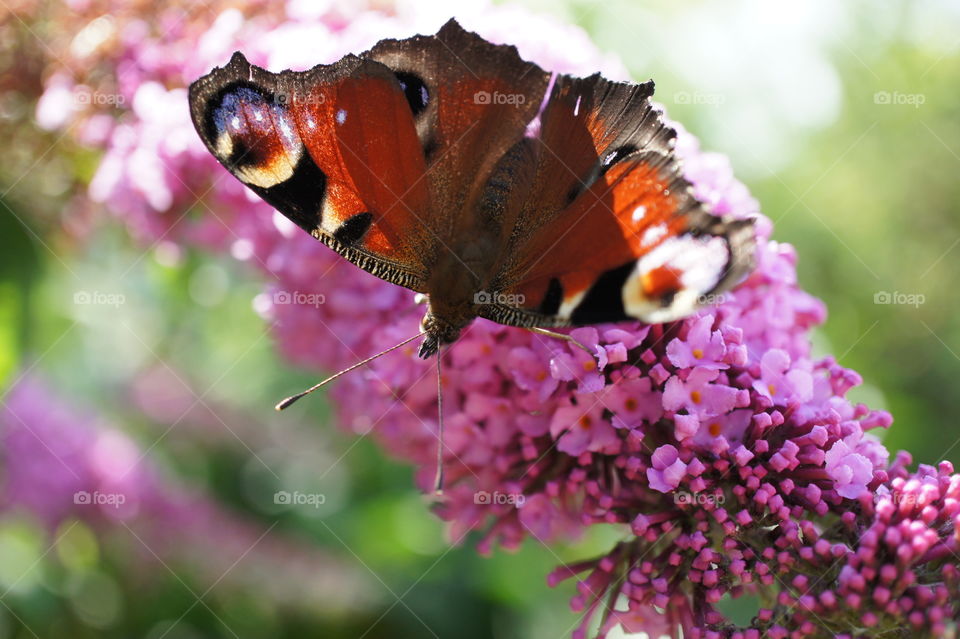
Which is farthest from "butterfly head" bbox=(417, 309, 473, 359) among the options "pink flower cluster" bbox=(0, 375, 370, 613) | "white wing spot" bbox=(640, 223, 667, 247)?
"pink flower cluster" bbox=(0, 375, 370, 613)

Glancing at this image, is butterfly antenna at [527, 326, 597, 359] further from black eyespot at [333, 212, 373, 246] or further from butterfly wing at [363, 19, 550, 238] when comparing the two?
black eyespot at [333, 212, 373, 246]

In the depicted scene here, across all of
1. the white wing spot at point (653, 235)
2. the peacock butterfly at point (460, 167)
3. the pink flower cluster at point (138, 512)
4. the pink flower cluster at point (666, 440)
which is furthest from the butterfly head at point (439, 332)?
the pink flower cluster at point (138, 512)

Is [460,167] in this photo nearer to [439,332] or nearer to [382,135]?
[382,135]

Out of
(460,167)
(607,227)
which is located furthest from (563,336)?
(460,167)

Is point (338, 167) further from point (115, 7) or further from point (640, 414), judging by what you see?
point (115, 7)

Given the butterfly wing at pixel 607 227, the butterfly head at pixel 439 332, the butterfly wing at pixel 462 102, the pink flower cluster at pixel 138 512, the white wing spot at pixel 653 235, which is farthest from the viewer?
the pink flower cluster at pixel 138 512

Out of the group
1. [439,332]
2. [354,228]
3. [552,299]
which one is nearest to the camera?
[552,299]

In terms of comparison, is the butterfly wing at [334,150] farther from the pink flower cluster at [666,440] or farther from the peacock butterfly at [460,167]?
the pink flower cluster at [666,440]

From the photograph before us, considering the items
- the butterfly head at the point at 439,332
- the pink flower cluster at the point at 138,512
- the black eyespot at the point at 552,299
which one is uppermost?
the black eyespot at the point at 552,299
